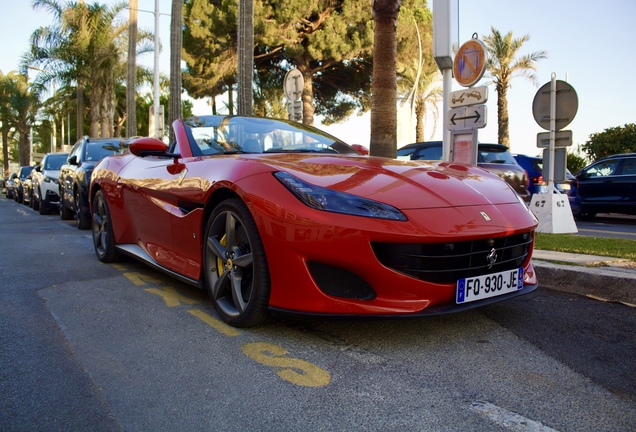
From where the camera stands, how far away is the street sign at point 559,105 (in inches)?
311

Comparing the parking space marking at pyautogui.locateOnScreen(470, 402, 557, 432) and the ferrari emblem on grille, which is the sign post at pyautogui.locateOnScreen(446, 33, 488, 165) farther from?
the parking space marking at pyautogui.locateOnScreen(470, 402, 557, 432)

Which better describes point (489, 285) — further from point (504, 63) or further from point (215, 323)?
point (504, 63)

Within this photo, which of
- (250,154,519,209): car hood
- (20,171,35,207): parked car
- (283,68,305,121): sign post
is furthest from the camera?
(20,171,35,207): parked car

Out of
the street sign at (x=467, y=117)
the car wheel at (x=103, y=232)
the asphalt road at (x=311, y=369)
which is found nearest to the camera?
the asphalt road at (x=311, y=369)

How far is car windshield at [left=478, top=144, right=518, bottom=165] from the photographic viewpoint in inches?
404

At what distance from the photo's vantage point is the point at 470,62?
7.11m

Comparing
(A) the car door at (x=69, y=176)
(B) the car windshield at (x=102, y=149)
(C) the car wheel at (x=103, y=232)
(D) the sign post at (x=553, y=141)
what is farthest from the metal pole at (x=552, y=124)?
(A) the car door at (x=69, y=176)

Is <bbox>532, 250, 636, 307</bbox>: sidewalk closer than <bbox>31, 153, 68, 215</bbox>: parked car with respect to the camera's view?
Yes

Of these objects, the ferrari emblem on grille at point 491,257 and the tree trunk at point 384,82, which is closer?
the ferrari emblem on grille at point 491,257

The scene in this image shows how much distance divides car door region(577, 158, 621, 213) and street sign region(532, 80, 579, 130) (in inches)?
208

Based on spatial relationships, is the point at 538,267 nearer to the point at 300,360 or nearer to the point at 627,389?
the point at 627,389

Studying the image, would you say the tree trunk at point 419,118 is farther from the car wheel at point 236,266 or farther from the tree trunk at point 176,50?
the car wheel at point 236,266

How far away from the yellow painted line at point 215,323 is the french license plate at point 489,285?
3.96 ft

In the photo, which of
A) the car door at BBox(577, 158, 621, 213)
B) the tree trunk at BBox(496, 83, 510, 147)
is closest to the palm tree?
the tree trunk at BBox(496, 83, 510, 147)
